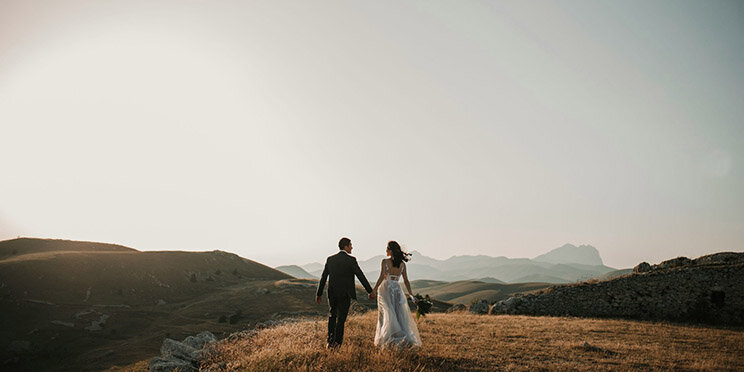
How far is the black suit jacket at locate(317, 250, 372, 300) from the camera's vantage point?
28.6 feet

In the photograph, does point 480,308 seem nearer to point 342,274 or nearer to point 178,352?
point 342,274

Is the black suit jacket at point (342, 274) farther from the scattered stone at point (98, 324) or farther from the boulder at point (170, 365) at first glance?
the scattered stone at point (98, 324)

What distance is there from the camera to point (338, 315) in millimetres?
8938

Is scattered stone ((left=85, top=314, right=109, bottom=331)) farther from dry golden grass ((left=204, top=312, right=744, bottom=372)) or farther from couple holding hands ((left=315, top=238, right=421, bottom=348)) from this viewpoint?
couple holding hands ((left=315, top=238, right=421, bottom=348))

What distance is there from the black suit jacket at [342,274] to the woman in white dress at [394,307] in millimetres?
514

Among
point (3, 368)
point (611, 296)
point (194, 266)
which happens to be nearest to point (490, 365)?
point (611, 296)

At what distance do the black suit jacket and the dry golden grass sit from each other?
1368mm

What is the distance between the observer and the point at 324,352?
7.86 meters

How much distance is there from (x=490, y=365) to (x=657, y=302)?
15237 mm

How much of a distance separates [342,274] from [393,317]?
1746 millimetres

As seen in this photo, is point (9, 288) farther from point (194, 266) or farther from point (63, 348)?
point (194, 266)

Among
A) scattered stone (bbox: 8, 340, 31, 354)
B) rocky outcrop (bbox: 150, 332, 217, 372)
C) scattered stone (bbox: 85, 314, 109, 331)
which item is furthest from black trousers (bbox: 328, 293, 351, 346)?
scattered stone (bbox: 85, 314, 109, 331)

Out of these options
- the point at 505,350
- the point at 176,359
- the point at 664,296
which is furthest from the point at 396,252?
the point at 664,296

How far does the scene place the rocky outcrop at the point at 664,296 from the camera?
1602cm
